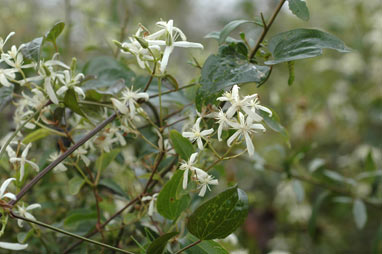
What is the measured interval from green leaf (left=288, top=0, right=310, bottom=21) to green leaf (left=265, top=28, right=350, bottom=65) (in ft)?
0.06

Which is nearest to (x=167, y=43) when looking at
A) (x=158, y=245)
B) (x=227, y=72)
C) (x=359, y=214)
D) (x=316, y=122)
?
(x=227, y=72)

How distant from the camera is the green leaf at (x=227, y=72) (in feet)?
1.19

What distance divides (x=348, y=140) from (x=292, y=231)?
0.42 metres

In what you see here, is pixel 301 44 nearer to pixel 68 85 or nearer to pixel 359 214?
pixel 68 85

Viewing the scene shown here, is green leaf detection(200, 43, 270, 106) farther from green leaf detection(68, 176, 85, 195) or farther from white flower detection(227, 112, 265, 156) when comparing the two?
green leaf detection(68, 176, 85, 195)

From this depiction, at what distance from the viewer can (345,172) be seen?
52.1 inches

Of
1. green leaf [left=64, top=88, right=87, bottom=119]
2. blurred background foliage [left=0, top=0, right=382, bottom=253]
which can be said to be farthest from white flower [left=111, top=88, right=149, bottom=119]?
blurred background foliage [left=0, top=0, right=382, bottom=253]

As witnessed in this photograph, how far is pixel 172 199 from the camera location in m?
0.35

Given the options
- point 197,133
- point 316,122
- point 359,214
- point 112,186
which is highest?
point 197,133

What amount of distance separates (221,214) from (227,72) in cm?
13

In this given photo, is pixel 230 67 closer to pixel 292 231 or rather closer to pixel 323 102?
pixel 292 231

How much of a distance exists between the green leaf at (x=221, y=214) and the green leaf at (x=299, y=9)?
0.17 m

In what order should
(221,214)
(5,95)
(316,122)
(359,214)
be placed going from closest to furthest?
1. (221,214)
2. (5,95)
3. (359,214)
4. (316,122)

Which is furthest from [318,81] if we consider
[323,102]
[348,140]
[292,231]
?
[292,231]
